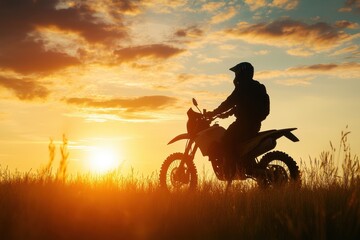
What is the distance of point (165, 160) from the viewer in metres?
10.7

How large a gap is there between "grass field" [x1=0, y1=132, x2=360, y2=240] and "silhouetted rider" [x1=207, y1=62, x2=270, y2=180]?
0.84m

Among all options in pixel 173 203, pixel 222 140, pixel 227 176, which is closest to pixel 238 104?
pixel 222 140

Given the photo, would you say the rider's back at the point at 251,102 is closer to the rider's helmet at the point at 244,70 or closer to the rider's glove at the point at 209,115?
the rider's helmet at the point at 244,70

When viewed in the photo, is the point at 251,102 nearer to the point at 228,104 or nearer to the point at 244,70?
the point at 228,104

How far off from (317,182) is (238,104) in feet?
6.85

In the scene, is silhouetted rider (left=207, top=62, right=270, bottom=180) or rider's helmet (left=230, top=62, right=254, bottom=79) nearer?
silhouetted rider (left=207, top=62, right=270, bottom=180)

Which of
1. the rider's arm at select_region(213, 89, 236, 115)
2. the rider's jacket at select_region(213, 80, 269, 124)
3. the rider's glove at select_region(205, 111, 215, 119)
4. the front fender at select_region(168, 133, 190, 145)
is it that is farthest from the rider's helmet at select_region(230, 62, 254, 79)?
the front fender at select_region(168, 133, 190, 145)

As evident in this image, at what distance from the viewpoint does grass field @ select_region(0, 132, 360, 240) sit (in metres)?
5.40

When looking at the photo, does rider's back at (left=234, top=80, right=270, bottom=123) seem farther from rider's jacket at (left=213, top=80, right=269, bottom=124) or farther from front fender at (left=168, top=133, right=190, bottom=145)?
front fender at (left=168, top=133, right=190, bottom=145)

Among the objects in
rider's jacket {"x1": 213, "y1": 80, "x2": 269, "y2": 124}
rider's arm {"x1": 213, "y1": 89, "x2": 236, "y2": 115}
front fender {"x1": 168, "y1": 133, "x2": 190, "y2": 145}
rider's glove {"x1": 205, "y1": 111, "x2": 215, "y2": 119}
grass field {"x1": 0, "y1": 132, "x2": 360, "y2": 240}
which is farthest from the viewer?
front fender {"x1": 168, "y1": 133, "x2": 190, "y2": 145}

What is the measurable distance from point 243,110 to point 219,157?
1226 mm

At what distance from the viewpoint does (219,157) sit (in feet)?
31.3

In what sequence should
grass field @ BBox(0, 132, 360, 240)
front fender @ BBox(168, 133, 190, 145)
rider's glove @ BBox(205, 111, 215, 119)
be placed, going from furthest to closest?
front fender @ BBox(168, 133, 190, 145) → rider's glove @ BBox(205, 111, 215, 119) → grass field @ BBox(0, 132, 360, 240)

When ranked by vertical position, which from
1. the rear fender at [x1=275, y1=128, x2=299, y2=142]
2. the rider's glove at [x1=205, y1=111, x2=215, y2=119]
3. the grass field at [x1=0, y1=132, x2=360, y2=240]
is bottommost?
the grass field at [x1=0, y1=132, x2=360, y2=240]
